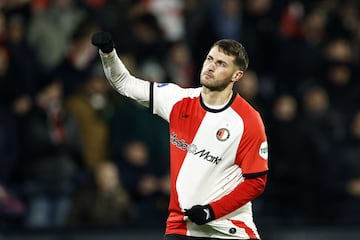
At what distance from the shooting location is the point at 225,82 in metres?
8.66

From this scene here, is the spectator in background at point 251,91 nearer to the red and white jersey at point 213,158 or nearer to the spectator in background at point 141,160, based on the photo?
the spectator in background at point 141,160

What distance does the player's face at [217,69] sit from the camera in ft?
28.2

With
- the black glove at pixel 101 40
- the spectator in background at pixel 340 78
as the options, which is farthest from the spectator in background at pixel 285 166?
the black glove at pixel 101 40

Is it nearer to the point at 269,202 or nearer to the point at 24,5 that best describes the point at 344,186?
the point at 269,202

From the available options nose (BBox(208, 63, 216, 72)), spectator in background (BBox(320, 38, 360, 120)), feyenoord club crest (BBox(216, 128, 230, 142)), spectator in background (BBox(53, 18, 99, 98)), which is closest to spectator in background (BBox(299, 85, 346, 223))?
spectator in background (BBox(320, 38, 360, 120))

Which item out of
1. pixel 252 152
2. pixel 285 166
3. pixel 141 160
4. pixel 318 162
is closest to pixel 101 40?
pixel 252 152

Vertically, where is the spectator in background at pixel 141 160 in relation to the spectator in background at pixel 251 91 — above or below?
below

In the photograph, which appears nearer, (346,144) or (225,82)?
(225,82)

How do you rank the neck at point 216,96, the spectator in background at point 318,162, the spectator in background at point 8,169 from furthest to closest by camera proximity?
the spectator in background at point 318,162, the spectator in background at point 8,169, the neck at point 216,96

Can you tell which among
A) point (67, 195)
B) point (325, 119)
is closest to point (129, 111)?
point (67, 195)

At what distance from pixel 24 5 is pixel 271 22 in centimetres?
336

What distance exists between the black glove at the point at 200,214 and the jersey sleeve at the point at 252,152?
371 mm

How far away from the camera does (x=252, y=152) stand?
861 cm

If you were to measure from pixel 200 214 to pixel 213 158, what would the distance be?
43 centimetres
